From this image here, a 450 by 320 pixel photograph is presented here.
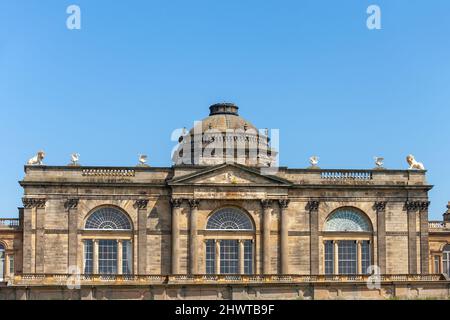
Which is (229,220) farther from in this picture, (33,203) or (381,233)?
(33,203)

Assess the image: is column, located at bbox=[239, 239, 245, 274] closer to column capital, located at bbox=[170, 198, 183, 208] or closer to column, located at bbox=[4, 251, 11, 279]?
column capital, located at bbox=[170, 198, 183, 208]

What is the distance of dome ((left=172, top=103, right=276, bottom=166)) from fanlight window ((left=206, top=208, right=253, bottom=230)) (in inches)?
384

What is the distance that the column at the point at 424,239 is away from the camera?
236ft

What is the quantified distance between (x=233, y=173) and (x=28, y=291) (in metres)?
16.5

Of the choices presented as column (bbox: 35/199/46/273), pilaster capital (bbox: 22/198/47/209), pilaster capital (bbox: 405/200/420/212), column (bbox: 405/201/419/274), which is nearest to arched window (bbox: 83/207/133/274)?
column (bbox: 35/199/46/273)

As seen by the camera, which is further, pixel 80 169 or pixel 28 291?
pixel 80 169

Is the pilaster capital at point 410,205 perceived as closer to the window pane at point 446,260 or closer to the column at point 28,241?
the window pane at point 446,260

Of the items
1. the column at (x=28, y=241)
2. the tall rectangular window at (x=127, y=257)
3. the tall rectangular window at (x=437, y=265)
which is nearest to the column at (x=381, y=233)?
the tall rectangular window at (x=437, y=265)

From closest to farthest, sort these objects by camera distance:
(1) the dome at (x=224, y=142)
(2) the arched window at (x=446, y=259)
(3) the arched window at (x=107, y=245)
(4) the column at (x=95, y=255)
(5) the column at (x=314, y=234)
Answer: (4) the column at (x=95, y=255), (3) the arched window at (x=107, y=245), (5) the column at (x=314, y=234), (2) the arched window at (x=446, y=259), (1) the dome at (x=224, y=142)

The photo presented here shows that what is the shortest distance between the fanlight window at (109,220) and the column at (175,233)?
124 inches

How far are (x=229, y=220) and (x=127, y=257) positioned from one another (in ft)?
24.1
